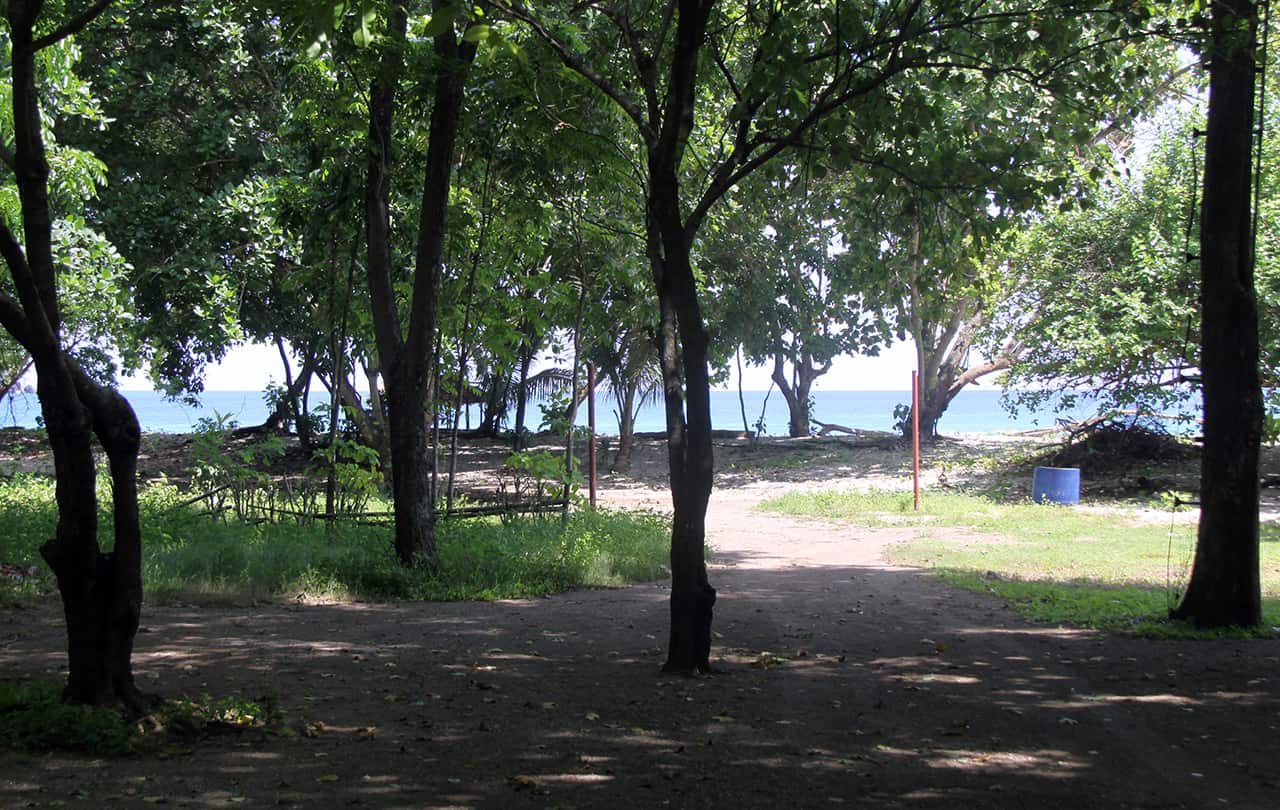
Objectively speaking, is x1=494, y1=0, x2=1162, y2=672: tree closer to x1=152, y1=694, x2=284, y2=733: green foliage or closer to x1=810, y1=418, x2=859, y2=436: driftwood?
x1=152, y1=694, x2=284, y2=733: green foliage

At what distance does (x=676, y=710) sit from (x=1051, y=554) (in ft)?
33.9

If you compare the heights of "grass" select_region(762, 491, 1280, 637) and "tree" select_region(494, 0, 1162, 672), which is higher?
"tree" select_region(494, 0, 1162, 672)

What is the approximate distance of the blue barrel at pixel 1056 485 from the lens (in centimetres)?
2100

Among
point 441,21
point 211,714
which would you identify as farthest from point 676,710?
point 441,21

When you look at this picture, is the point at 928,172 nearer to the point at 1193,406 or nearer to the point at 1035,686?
the point at 1035,686

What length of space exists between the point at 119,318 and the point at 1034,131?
13624mm

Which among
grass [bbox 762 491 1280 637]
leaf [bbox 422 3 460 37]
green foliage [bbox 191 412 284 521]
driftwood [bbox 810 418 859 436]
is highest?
leaf [bbox 422 3 460 37]

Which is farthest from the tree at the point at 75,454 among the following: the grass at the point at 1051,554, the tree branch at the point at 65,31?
the grass at the point at 1051,554

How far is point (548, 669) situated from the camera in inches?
290

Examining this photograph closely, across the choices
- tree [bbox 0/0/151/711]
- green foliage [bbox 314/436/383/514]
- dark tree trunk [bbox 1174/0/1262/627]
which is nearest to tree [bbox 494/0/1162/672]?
dark tree trunk [bbox 1174/0/1262/627]

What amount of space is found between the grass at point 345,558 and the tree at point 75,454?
15.3 ft

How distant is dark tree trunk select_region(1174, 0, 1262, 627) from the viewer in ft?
28.8

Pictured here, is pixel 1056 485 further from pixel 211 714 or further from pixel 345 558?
pixel 211 714

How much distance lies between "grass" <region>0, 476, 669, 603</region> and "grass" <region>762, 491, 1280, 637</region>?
4231 mm
